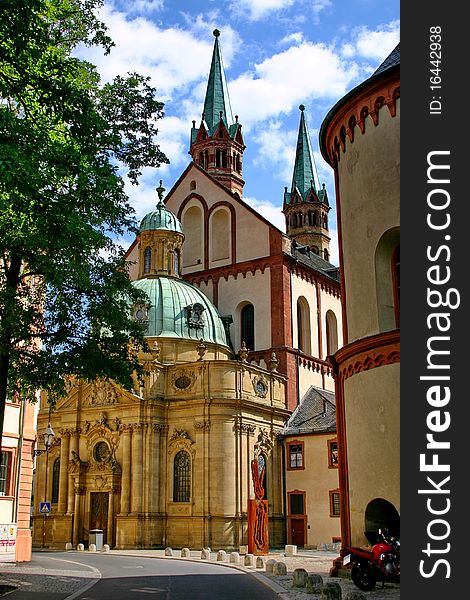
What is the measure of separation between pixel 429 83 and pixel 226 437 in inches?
1340

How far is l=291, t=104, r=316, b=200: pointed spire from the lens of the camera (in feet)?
275

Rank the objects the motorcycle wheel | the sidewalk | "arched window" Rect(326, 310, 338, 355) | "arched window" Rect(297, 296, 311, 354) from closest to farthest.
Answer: the motorcycle wheel → the sidewalk → "arched window" Rect(297, 296, 311, 354) → "arched window" Rect(326, 310, 338, 355)

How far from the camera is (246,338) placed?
5203 centimetres

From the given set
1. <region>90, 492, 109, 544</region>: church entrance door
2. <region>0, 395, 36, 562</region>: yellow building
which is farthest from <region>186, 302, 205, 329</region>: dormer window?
<region>0, 395, 36, 562</region>: yellow building

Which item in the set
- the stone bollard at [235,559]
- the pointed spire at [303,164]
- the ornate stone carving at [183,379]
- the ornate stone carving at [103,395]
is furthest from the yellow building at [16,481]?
the pointed spire at [303,164]

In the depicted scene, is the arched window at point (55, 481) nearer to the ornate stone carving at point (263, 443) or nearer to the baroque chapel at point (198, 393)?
the baroque chapel at point (198, 393)

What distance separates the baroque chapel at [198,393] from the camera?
42750mm

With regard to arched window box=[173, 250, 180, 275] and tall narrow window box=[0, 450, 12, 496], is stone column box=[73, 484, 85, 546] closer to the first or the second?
arched window box=[173, 250, 180, 275]

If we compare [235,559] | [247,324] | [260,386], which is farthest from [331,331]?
[235,559]

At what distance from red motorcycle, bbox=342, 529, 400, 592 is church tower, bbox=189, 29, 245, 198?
2054 inches

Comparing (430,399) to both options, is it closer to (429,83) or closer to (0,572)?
(429,83)

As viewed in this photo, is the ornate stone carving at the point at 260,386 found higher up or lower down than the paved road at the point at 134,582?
higher up

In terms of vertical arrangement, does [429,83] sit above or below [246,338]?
below

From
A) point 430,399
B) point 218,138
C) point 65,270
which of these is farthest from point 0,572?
point 218,138
